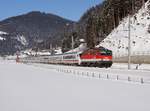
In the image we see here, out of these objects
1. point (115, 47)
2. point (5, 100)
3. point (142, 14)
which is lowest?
point (5, 100)

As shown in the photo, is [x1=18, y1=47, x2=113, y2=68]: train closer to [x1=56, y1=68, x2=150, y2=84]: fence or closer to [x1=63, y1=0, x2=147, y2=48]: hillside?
[x1=56, y1=68, x2=150, y2=84]: fence

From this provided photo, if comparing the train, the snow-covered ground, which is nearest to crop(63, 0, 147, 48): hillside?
the snow-covered ground

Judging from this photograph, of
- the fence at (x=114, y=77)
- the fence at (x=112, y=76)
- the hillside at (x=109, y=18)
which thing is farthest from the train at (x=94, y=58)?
the hillside at (x=109, y=18)

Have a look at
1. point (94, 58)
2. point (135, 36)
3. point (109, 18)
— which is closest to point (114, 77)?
point (94, 58)

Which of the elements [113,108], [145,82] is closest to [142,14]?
[145,82]

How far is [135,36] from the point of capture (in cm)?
8538

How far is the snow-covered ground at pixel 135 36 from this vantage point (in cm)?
7979

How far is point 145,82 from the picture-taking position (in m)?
31.5

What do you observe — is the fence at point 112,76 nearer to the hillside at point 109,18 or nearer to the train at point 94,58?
the train at point 94,58

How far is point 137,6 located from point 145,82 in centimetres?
7528

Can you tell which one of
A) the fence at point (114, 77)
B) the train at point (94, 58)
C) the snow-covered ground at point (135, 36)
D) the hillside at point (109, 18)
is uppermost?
the hillside at point (109, 18)

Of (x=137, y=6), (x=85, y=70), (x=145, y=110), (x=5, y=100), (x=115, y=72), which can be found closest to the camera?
(x=145, y=110)

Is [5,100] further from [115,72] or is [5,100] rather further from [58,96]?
[115,72]

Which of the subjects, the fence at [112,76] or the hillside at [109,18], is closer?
the fence at [112,76]
